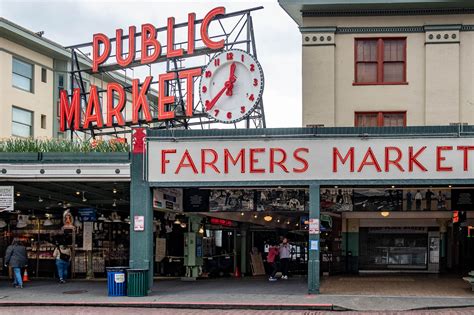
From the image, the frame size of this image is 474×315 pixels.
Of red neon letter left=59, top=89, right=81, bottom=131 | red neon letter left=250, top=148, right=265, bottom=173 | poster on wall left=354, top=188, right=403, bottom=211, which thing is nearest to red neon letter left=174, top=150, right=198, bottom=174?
red neon letter left=250, top=148, right=265, bottom=173

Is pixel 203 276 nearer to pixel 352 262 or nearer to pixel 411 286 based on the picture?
pixel 352 262

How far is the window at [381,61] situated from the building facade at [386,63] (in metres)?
0.04

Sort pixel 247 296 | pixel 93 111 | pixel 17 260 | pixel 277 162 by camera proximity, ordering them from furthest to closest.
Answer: pixel 93 111 < pixel 17 260 < pixel 277 162 < pixel 247 296

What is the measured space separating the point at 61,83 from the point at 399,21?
91.5ft

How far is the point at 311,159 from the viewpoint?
21.8 metres

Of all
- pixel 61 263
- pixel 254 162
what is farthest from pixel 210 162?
pixel 61 263

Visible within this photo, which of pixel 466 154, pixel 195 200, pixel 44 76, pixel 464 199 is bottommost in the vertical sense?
pixel 195 200

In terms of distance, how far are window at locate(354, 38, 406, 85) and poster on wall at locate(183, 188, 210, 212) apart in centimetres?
715

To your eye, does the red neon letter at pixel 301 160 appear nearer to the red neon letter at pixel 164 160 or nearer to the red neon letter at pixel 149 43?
the red neon letter at pixel 164 160

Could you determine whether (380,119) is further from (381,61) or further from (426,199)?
(426,199)

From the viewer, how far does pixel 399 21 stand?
26.5 meters

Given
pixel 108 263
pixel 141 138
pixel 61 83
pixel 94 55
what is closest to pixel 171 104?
pixel 94 55

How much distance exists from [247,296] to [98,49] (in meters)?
17.0

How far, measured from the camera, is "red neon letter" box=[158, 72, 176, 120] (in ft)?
103
